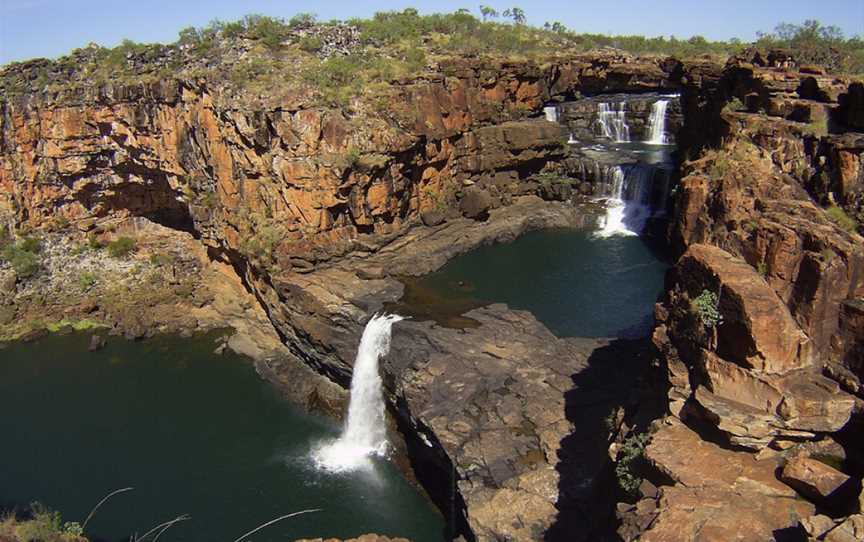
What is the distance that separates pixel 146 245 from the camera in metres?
41.9

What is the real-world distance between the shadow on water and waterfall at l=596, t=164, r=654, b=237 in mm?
16349

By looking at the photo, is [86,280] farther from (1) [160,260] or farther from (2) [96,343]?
(2) [96,343]

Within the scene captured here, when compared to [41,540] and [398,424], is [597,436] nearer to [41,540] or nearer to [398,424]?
[398,424]

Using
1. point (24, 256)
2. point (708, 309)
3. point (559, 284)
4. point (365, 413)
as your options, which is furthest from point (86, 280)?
point (708, 309)

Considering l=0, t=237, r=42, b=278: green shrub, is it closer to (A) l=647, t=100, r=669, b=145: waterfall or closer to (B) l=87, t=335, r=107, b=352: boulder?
(B) l=87, t=335, r=107, b=352: boulder

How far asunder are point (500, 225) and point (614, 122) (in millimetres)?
14502

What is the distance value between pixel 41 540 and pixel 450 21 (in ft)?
150

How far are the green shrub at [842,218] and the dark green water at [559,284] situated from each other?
Answer: 963cm

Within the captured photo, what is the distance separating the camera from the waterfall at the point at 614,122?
49250 mm

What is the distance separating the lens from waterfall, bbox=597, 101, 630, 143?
49250 mm

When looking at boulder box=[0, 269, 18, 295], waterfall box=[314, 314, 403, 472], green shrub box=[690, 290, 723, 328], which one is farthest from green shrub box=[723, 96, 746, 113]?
boulder box=[0, 269, 18, 295]

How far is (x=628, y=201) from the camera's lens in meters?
44.0

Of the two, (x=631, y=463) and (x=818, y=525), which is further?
(x=631, y=463)

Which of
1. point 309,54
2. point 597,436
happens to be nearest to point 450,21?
point 309,54
